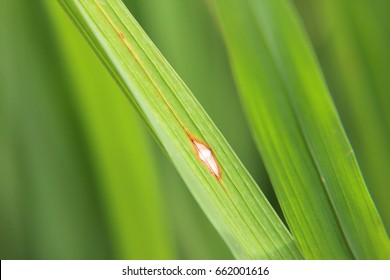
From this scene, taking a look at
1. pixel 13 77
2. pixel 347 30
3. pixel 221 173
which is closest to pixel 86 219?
pixel 13 77

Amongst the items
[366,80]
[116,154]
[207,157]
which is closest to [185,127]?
[207,157]

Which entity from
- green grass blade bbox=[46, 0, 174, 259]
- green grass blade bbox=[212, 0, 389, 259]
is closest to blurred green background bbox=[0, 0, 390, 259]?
green grass blade bbox=[46, 0, 174, 259]

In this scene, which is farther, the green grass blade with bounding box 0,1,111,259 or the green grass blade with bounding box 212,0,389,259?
the green grass blade with bounding box 0,1,111,259

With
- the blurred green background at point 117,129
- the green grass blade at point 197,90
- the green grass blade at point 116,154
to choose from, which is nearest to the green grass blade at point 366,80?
the blurred green background at point 117,129

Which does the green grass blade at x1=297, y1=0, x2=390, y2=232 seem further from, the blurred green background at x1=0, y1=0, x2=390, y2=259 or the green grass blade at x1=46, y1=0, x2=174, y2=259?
the green grass blade at x1=46, y1=0, x2=174, y2=259

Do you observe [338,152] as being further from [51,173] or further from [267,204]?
[51,173]

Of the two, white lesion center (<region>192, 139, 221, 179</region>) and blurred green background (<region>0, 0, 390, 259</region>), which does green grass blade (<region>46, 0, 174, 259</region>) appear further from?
white lesion center (<region>192, 139, 221, 179</region>)

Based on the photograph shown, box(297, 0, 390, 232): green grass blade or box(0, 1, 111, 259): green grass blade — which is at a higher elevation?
box(0, 1, 111, 259): green grass blade
